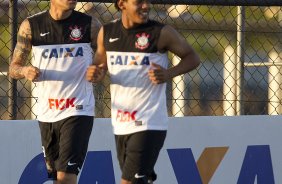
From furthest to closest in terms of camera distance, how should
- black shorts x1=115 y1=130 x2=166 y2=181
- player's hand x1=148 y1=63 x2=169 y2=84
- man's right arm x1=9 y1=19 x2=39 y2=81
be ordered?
man's right arm x1=9 y1=19 x2=39 y2=81 < black shorts x1=115 y1=130 x2=166 y2=181 < player's hand x1=148 y1=63 x2=169 y2=84

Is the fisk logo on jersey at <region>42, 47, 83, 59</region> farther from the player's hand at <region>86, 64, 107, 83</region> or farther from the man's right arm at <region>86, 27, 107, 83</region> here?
the player's hand at <region>86, 64, 107, 83</region>

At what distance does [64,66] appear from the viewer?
7438 mm

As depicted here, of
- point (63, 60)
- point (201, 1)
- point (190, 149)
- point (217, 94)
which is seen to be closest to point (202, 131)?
point (190, 149)

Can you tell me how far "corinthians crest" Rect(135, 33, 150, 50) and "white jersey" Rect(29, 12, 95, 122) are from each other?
78cm

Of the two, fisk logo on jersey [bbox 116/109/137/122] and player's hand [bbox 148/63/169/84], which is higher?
player's hand [bbox 148/63/169/84]

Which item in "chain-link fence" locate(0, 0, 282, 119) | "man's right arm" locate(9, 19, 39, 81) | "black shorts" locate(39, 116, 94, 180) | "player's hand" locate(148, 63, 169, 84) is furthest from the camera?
"chain-link fence" locate(0, 0, 282, 119)

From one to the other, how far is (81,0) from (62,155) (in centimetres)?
161

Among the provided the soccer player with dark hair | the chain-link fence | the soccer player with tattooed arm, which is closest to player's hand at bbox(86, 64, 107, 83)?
the soccer player with dark hair

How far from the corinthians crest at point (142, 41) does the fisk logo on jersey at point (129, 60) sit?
0.08 metres

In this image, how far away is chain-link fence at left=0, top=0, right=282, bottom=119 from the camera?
8.88 metres

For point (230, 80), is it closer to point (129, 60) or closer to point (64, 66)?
point (64, 66)

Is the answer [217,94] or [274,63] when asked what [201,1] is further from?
[217,94]

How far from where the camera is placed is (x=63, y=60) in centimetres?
743

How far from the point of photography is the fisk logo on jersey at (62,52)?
7453 mm
